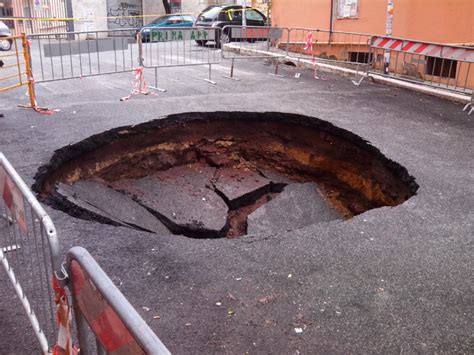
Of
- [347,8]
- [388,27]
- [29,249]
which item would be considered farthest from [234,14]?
[29,249]

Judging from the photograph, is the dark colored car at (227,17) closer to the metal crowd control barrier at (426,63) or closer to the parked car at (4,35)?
the parked car at (4,35)

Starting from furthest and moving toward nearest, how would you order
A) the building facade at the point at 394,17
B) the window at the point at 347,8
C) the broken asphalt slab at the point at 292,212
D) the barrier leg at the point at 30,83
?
the window at the point at 347,8 → the building facade at the point at 394,17 → the barrier leg at the point at 30,83 → the broken asphalt slab at the point at 292,212

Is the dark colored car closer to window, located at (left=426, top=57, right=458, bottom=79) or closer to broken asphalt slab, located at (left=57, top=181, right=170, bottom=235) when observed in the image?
window, located at (left=426, top=57, right=458, bottom=79)

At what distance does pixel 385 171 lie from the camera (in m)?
6.62

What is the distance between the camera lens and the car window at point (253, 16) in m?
22.5

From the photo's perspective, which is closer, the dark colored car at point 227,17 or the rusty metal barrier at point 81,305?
the rusty metal barrier at point 81,305

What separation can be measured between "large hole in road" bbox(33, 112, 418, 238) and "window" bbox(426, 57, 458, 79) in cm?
539

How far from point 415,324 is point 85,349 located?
2.21m

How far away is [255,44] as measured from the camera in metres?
18.9

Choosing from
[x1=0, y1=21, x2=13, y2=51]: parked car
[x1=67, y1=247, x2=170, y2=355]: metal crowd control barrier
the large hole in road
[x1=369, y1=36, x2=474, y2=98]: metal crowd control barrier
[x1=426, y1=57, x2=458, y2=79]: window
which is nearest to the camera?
[x1=67, y1=247, x2=170, y2=355]: metal crowd control barrier

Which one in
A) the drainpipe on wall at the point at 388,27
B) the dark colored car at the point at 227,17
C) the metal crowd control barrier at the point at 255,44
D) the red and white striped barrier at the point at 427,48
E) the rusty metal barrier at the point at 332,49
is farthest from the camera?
the dark colored car at the point at 227,17

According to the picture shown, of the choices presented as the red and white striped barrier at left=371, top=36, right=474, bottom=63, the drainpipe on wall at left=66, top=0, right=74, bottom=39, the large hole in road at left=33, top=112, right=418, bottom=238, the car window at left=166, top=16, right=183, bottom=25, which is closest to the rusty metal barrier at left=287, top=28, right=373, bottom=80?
the red and white striped barrier at left=371, top=36, right=474, bottom=63

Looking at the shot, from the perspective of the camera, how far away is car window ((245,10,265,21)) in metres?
22.5

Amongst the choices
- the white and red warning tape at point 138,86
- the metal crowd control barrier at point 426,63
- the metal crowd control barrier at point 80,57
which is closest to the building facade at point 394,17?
the metal crowd control barrier at point 426,63
